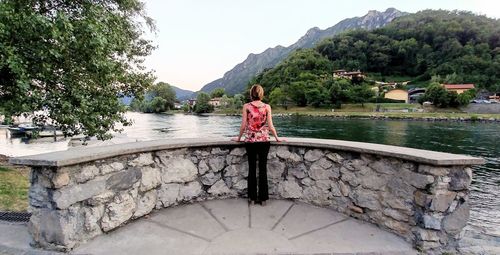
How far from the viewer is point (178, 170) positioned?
14.7 feet

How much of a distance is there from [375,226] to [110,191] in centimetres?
326

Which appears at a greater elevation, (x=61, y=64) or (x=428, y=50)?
(x=428, y=50)

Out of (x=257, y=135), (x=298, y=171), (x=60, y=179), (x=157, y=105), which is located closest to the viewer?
(x=60, y=179)

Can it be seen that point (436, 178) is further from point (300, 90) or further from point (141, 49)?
point (300, 90)

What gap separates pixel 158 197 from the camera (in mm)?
4336

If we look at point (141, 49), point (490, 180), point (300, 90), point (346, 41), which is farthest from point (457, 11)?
point (141, 49)

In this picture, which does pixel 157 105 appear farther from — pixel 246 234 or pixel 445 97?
pixel 246 234

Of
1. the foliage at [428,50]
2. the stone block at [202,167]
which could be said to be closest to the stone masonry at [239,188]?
the stone block at [202,167]

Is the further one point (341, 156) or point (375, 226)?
point (341, 156)

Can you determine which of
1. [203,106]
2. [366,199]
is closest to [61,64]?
[366,199]

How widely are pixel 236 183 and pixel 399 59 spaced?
155141 mm

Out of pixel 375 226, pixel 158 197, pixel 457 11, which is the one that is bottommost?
pixel 375 226

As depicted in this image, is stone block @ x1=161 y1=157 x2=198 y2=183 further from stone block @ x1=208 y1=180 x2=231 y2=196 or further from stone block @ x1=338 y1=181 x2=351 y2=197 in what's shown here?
stone block @ x1=338 y1=181 x2=351 y2=197

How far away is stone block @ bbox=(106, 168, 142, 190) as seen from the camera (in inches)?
144
